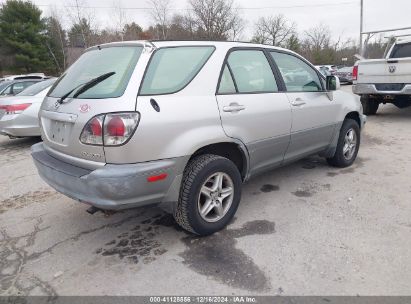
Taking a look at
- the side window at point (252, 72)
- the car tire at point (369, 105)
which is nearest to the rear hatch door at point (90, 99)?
the side window at point (252, 72)

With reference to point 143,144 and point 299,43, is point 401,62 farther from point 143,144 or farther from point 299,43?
point 299,43

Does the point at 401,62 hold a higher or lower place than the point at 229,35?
lower

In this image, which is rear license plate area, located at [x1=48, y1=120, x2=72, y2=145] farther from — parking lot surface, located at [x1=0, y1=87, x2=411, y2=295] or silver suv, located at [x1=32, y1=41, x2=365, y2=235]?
parking lot surface, located at [x1=0, y1=87, x2=411, y2=295]

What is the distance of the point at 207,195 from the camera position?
3072 millimetres

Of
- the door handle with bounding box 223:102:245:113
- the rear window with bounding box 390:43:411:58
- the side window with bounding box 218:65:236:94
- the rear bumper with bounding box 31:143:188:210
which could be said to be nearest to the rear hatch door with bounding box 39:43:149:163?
the rear bumper with bounding box 31:143:188:210

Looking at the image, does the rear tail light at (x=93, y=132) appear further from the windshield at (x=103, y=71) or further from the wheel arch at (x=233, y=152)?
the wheel arch at (x=233, y=152)

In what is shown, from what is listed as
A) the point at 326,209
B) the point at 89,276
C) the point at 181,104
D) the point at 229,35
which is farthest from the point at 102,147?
the point at 229,35

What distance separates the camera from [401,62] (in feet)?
25.4

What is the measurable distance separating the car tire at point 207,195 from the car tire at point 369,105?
7301 mm

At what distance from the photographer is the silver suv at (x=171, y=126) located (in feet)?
8.30

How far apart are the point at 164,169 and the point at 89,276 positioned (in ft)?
3.36

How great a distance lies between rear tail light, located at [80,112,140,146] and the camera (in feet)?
8.13

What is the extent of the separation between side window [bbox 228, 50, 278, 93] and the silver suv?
0.01m

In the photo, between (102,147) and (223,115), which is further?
(223,115)
